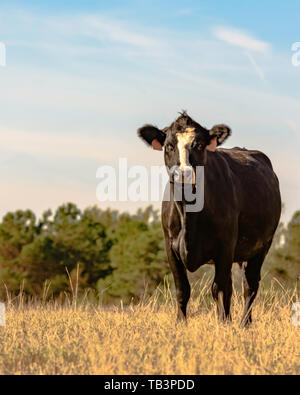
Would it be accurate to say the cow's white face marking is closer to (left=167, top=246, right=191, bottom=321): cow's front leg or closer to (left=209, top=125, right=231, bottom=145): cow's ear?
(left=209, top=125, right=231, bottom=145): cow's ear

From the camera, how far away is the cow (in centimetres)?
734

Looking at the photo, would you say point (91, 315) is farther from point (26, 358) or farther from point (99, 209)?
point (99, 209)

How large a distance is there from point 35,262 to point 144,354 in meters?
41.7

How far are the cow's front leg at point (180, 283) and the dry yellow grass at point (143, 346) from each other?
0.19 meters

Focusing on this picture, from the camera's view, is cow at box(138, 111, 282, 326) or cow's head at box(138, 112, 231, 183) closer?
cow's head at box(138, 112, 231, 183)

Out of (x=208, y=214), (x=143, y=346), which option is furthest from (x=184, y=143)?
(x=143, y=346)

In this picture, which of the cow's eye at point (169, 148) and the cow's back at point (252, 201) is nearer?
the cow's eye at point (169, 148)

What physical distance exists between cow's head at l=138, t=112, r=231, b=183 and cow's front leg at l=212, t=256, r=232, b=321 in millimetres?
1163

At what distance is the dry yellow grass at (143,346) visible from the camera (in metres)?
5.71

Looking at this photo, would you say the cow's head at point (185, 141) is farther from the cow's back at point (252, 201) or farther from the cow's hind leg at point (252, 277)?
the cow's hind leg at point (252, 277)

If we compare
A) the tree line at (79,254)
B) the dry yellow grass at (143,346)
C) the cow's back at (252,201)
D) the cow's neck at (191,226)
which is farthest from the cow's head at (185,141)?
the tree line at (79,254)

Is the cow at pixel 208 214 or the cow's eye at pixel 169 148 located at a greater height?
the cow's eye at pixel 169 148

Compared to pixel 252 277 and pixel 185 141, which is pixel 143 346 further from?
pixel 252 277

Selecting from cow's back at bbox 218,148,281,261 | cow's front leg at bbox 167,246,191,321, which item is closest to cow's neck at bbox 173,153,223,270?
cow's front leg at bbox 167,246,191,321
